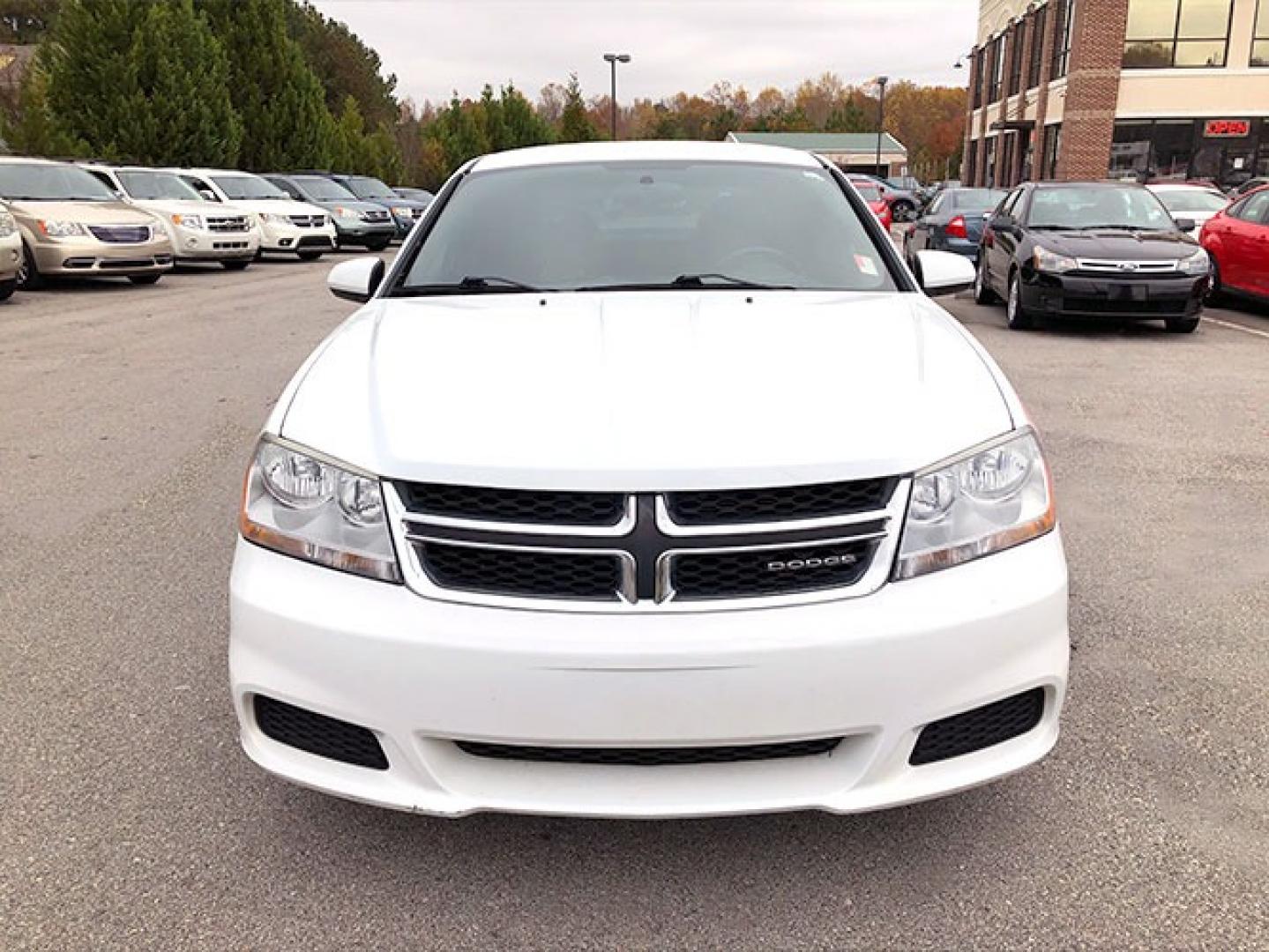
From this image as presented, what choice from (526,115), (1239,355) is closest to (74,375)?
(1239,355)

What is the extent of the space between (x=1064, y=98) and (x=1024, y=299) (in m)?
26.9

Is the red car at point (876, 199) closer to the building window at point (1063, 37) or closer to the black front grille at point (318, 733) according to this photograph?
the building window at point (1063, 37)

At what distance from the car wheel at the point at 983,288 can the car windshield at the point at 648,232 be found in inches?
367

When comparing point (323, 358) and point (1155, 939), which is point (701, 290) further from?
point (1155, 939)

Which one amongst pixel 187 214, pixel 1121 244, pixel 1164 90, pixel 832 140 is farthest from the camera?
pixel 832 140

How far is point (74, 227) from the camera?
1449 cm

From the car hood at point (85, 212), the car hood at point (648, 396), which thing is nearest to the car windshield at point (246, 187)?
the car hood at point (85, 212)

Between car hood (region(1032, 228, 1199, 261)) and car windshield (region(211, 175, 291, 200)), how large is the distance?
1530 centimetres

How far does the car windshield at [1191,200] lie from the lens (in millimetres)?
16734

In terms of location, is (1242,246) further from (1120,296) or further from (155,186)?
(155,186)

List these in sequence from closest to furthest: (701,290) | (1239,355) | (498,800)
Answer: (498,800), (701,290), (1239,355)

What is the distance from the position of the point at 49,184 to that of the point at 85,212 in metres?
1.02

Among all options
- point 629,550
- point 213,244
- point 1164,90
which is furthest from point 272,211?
point 1164,90

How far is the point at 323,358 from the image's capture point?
9.58 ft
